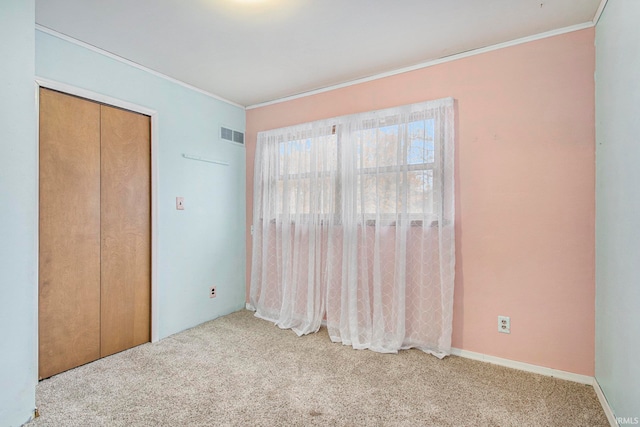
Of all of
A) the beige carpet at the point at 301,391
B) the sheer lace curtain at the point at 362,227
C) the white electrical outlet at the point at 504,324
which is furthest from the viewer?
the sheer lace curtain at the point at 362,227

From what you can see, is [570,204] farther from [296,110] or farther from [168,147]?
[168,147]

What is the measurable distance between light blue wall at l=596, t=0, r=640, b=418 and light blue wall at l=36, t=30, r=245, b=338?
10.7 ft

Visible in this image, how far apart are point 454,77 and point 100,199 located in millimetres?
3027

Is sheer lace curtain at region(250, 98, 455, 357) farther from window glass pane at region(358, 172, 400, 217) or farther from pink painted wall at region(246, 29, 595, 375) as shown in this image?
pink painted wall at region(246, 29, 595, 375)

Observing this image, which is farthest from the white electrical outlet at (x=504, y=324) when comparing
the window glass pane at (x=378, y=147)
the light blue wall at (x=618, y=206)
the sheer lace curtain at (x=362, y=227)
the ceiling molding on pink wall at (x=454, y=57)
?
the ceiling molding on pink wall at (x=454, y=57)

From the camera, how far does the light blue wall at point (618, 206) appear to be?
1427mm

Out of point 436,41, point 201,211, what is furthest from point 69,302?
point 436,41

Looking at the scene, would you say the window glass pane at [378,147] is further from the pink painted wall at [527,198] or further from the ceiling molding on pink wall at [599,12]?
the ceiling molding on pink wall at [599,12]

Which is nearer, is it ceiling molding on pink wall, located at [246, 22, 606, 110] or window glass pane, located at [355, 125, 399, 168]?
ceiling molding on pink wall, located at [246, 22, 606, 110]

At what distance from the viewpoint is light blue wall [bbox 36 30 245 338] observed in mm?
2529

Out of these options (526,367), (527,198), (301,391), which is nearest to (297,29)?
(527,198)

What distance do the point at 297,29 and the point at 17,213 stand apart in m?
2.04

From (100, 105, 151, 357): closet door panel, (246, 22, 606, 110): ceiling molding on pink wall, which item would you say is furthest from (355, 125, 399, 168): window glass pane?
(100, 105, 151, 357): closet door panel

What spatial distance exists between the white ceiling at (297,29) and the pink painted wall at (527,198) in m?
0.23
